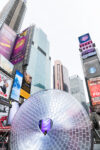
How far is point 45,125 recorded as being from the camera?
294 centimetres

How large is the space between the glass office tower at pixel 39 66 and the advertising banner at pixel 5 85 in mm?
41779

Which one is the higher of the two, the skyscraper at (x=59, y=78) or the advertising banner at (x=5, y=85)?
the skyscraper at (x=59, y=78)

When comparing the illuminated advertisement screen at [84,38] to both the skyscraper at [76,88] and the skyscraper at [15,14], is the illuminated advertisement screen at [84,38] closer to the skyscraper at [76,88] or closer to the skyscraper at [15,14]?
the skyscraper at [15,14]

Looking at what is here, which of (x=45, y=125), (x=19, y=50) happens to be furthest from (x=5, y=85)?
(x=45, y=125)

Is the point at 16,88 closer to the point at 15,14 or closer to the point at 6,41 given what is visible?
the point at 6,41

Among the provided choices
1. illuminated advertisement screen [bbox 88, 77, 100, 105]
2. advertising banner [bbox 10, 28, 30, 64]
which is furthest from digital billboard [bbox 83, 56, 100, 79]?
advertising banner [bbox 10, 28, 30, 64]

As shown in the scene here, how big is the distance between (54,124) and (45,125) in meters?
0.27

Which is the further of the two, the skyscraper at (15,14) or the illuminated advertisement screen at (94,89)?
the skyscraper at (15,14)

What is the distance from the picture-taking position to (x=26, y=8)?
84312 millimetres

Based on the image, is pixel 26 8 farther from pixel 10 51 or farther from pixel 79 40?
pixel 10 51

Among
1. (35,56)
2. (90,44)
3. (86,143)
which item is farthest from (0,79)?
(35,56)

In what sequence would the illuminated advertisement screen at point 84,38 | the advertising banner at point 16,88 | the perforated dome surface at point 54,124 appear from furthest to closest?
1. the illuminated advertisement screen at point 84,38
2. the advertising banner at point 16,88
3. the perforated dome surface at point 54,124

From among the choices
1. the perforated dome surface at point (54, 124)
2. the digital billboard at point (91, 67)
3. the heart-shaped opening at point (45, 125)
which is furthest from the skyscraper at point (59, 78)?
the heart-shaped opening at point (45, 125)

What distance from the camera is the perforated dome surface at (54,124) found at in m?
2.68
